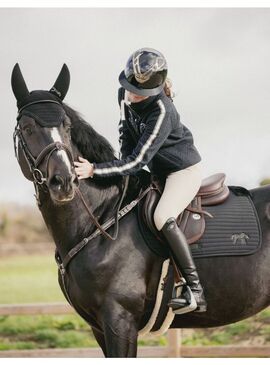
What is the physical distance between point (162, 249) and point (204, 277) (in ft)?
1.24

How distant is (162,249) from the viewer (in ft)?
15.3

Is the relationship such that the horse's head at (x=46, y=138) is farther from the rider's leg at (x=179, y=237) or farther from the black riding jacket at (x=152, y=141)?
the rider's leg at (x=179, y=237)

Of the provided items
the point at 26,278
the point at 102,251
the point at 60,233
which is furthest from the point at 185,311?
the point at 26,278

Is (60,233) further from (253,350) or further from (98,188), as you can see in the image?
(253,350)

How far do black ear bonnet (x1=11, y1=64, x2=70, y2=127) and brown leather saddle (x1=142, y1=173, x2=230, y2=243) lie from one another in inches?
34.2

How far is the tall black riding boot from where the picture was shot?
4496mm

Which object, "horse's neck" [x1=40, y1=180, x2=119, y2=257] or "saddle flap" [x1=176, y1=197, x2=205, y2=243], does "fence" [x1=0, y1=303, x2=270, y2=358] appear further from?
"horse's neck" [x1=40, y1=180, x2=119, y2=257]

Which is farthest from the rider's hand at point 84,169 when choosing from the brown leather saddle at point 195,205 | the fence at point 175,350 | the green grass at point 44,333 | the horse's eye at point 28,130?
the green grass at point 44,333

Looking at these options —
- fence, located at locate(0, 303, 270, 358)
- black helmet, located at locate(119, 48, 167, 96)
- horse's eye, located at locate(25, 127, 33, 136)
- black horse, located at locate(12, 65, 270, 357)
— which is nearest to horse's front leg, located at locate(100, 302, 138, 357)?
black horse, located at locate(12, 65, 270, 357)

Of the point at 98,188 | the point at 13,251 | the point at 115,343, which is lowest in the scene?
the point at 13,251

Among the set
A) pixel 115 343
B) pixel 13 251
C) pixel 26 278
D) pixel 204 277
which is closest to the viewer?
pixel 115 343

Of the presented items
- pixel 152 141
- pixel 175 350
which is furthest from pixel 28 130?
pixel 175 350

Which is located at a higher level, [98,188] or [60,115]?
[60,115]

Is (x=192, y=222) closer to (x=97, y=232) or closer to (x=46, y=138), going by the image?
(x=97, y=232)
